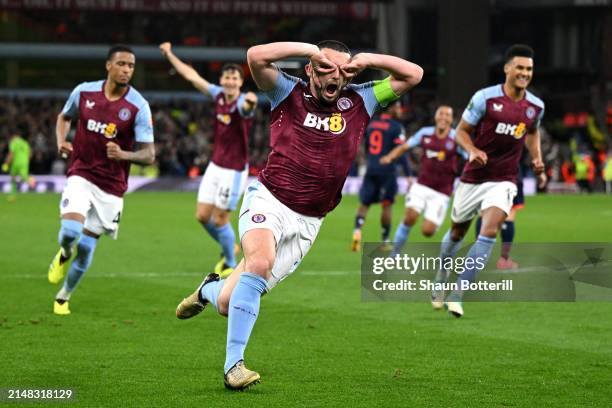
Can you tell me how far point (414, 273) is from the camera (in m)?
13.5

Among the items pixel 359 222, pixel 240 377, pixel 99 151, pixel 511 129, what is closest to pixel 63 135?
pixel 99 151

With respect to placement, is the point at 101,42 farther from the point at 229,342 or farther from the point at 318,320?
Result: the point at 229,342

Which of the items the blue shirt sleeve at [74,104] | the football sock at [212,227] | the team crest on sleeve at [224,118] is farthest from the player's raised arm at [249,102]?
the blue shirt sleeve at [74,104]

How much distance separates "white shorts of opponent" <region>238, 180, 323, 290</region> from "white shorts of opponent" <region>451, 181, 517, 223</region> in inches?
157

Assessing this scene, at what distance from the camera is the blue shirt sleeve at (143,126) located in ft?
37.1

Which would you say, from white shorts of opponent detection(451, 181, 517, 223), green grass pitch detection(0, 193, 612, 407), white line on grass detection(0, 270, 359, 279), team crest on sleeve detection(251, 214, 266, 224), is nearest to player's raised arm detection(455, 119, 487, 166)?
white shorts of opponent detection(451, 181, 517, 223)

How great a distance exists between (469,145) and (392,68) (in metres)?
3.78

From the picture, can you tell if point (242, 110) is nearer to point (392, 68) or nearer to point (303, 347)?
point (303, 347)

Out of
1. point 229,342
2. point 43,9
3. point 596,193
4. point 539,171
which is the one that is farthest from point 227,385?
point 43,9

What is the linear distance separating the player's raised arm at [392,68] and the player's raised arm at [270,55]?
26 cm

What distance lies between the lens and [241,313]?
7543 mm

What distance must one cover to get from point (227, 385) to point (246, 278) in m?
0.69

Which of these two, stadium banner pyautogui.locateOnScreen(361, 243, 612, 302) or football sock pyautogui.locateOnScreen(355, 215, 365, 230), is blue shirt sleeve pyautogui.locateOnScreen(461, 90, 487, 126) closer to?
stadium banner pyautogui.locateOnScreen(361, 243, 612, 302)

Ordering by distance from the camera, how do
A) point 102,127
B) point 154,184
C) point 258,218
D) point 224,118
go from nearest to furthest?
point 258,218 → point 102,127 → point 224,118 → point 154,184
